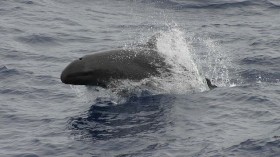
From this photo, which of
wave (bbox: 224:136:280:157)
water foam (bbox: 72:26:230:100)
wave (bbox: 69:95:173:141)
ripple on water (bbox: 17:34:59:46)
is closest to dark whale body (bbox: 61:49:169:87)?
water foam (bbox: 72:26:230:100)

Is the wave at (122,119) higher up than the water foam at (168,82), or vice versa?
the water foam at (168,82)

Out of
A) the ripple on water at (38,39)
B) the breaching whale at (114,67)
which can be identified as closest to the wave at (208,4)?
the ripple on water at (38,39)

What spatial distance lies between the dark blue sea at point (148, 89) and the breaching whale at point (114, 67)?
0.36m

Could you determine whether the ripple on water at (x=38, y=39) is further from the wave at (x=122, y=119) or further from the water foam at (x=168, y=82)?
the wave at (x=122, y=119)

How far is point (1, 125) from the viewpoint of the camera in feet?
62.0

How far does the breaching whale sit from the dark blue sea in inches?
14.1

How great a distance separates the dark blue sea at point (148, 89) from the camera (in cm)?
1702

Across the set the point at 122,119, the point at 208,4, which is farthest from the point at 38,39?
the point at 122,119

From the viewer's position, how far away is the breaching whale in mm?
19734

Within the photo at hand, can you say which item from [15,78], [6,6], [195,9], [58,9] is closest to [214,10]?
[195,9]

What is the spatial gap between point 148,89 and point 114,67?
4.32 ft

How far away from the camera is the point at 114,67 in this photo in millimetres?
20031

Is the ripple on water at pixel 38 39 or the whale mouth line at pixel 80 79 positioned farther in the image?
the ripple on water at pixel 38 39

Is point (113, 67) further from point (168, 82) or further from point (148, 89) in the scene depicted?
point (168, 82)
